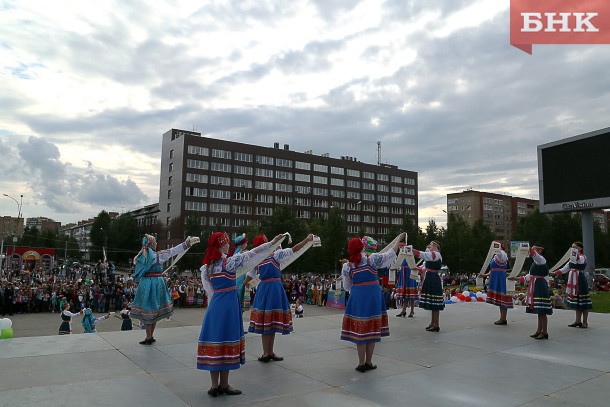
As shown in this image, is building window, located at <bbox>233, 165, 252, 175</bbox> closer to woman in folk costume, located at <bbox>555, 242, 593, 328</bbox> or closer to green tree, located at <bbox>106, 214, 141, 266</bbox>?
green tree, located at <bbox>106, 214, 141, 266</bbox>

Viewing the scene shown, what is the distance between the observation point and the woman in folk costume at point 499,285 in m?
11.4

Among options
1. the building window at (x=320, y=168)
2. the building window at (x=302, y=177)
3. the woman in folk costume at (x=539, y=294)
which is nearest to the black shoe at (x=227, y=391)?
the woman in folk costume at (x=539, y=294)

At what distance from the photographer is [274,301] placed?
7.86 meters

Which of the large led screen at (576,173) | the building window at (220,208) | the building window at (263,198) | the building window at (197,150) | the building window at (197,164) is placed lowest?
the large led screen at (576,173)

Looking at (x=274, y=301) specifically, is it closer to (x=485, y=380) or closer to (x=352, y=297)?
(x=352, y=297)

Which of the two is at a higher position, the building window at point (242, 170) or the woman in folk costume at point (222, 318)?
the building window at point (242, 170)

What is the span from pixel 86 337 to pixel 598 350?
10.3 m

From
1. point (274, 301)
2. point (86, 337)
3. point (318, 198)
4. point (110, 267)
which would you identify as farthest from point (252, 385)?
point (318, 198)

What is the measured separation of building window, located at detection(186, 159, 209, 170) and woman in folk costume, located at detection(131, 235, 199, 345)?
67.7 m

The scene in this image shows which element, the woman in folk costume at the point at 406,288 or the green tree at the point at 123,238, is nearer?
the woman in folk costume at the point at 406,288

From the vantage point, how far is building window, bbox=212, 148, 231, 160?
77125 mm

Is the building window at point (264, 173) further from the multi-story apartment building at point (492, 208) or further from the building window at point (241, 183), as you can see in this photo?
the multi-story apartment building at point (492, 208)

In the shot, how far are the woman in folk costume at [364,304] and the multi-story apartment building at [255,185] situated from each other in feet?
207

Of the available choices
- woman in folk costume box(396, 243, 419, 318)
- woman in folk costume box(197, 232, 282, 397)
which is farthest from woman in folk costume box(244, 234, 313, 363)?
woman in folk costume box(396, 243, 419, 318)
